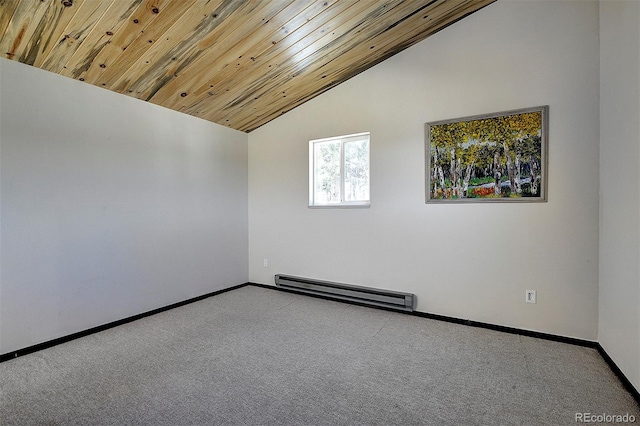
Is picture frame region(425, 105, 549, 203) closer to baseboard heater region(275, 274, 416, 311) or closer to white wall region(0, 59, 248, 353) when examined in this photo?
baseboard heater region(275, 274, 416, 311)

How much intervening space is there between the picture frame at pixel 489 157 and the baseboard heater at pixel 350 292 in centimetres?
111

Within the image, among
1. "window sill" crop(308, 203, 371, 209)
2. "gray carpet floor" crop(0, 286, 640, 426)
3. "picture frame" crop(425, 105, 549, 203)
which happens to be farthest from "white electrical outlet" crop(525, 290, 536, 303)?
"window sill" crop(308, 203, 371, 209)

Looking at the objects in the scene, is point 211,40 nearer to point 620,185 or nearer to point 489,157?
point 489,157

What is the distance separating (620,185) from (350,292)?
2.50 metres

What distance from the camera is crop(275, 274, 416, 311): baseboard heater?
309 centimetres

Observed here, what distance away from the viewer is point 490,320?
2.73 metres

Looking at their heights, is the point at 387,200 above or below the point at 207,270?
above

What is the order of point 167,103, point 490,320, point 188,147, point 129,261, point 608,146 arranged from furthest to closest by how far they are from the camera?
point 188,147, point 167,103, point 129,261, point 490,320, point 608,146

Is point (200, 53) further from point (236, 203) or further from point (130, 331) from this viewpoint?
point (130, 331)

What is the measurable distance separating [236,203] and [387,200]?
86.8 inches

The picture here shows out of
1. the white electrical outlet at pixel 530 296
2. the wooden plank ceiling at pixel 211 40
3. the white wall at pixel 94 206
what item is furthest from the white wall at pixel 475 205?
the white wall at pixel 94 206

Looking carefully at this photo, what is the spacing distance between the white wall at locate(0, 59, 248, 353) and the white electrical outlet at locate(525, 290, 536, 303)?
11.6 feet

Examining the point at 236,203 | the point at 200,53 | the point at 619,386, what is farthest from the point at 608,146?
the point at 236,203

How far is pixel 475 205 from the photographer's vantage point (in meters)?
2.79
